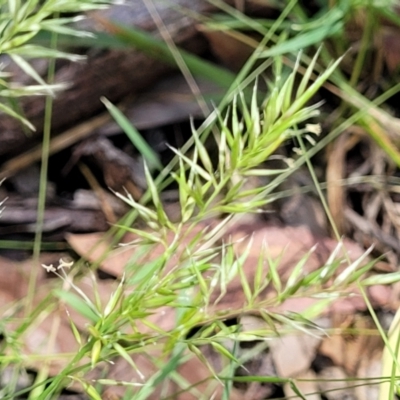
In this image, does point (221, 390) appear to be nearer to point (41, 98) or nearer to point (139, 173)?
point (139, 173)

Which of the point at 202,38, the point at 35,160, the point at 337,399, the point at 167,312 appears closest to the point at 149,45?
the point at 202,38

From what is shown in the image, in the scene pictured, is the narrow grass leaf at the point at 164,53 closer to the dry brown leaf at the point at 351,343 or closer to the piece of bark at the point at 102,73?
the piece of bark at the point at 102,73

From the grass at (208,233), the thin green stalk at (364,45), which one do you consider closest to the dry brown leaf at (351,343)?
the grass at (208,233)

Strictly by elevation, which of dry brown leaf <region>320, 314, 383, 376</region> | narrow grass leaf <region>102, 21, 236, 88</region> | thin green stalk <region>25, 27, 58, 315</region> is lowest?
dry brown leaf <region>320, 314, 383, 376</region>

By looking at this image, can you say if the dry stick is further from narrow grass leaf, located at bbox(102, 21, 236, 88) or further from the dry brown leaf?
the dry brown leaf

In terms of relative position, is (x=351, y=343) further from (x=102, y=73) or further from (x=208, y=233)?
(x=102, y=73)

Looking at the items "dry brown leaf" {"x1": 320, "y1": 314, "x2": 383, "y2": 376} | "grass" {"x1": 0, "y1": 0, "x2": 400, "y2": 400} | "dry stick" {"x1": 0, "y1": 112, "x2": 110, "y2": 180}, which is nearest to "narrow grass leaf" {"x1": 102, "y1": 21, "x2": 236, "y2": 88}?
"grass" {"x1": 0, "y1": 0, "x2": 400, "y2": 400}
